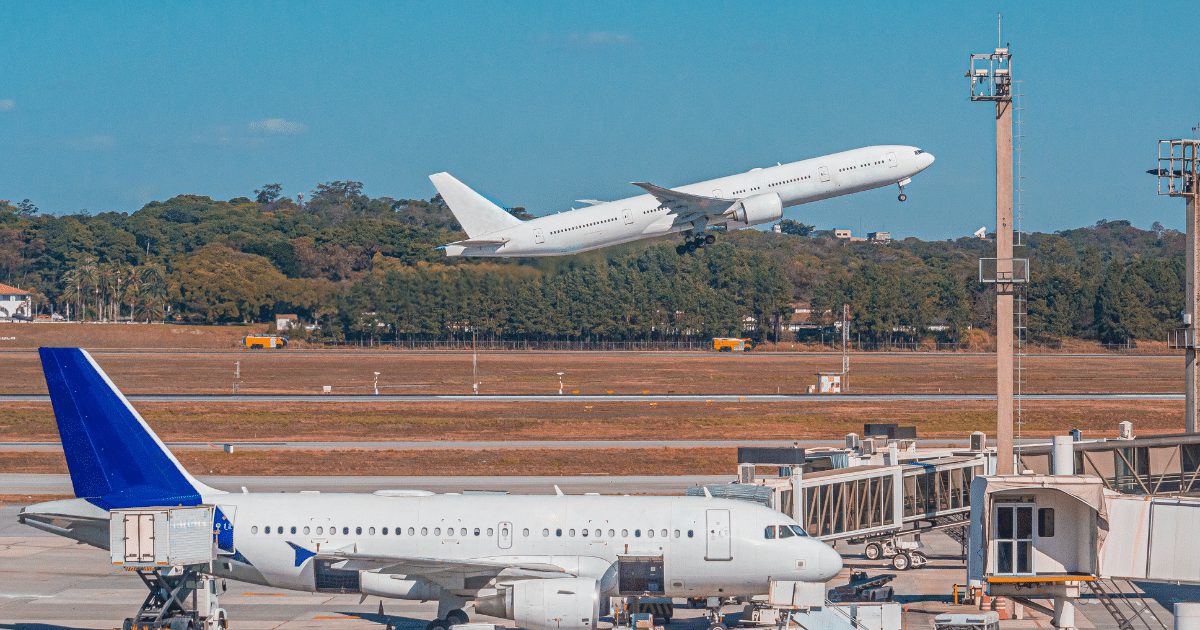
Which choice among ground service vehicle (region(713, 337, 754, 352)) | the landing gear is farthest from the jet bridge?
ground service vehicle (region(713, 337, 754, 352))

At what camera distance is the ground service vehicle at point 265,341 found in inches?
5753

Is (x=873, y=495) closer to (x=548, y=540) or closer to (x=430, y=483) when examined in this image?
(x=548, y=540)

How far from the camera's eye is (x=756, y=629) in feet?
97.7

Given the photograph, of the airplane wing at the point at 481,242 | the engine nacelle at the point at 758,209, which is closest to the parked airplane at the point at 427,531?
the airplane wing at the point at 481,242

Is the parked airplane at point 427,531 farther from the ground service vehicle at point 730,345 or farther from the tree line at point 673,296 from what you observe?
the ground service vehicle at point 730,345

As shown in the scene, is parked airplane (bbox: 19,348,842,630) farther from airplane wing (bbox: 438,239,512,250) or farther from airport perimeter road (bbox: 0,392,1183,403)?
airport perimeter road (bbox: 0,392,1183,403)

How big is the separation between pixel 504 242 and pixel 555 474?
16559 mm

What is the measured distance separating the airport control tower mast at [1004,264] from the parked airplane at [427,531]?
7690 mm

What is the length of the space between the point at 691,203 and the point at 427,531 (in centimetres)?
4338

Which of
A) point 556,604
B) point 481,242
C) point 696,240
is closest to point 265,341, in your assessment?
point 481,242

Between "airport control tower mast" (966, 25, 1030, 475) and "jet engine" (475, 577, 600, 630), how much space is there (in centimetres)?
1354

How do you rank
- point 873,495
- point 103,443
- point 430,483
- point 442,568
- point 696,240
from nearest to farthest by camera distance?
point 442,568 < point 103,443 < point 873,495 < point 430,483 < point 696,240

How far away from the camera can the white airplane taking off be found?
69688 millimetres

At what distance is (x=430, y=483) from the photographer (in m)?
55.3
